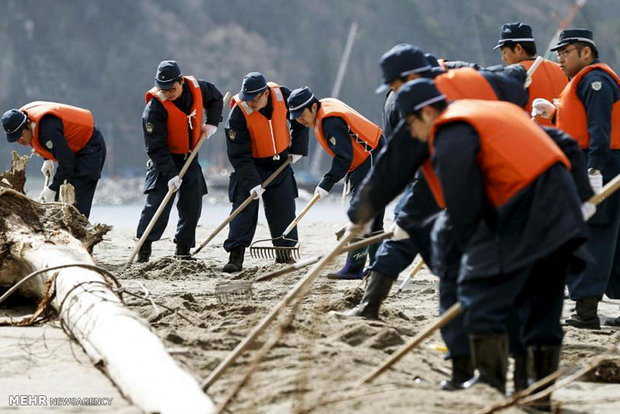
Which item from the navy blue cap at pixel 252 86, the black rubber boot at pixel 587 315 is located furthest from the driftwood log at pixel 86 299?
the black rubber boot at pixel 587 315

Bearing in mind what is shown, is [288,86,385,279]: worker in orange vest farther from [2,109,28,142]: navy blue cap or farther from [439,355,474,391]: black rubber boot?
[439,355,474,391]: black rubber boot

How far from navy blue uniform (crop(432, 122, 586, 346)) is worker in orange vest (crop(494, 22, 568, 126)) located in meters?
3.18

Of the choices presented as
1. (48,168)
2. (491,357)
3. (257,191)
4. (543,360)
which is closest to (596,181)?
(543,360)

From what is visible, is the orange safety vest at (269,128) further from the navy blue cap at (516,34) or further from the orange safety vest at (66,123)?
the navy blue cap at (516,34)

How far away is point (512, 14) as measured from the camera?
52.5m

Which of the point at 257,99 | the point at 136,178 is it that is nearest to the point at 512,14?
the point at 136,178

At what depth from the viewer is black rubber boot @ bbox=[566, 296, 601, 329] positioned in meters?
6.44

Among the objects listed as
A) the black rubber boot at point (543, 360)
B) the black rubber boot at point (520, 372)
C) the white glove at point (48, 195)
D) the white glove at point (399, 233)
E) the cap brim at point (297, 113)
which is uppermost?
the cap brim at point (297, 113)

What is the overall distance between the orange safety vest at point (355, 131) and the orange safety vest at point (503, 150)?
438 centimetres

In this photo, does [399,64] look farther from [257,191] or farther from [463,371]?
[257,191]

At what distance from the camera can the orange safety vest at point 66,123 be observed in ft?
32.6

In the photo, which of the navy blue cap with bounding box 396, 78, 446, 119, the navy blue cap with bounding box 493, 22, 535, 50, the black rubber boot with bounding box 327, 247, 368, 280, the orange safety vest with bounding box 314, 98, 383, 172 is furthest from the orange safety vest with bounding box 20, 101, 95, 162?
the navy blue cap with bounding box 396, 78, 446, 119

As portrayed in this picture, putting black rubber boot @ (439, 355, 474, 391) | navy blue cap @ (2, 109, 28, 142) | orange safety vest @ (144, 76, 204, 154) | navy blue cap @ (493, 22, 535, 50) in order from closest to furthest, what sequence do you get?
black rubber boot @ (439, 355, 474, 391), navy blue cap @ (493, 22, 535, 50), navy blue cap @ (2, 109, 28, 142), orange safety vest @ (144, 76, 204, 154)

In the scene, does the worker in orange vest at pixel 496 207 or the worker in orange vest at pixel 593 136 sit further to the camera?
the worker in orange vest at pixel 593 136
